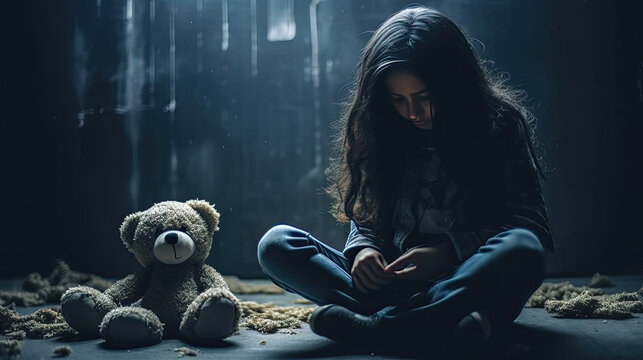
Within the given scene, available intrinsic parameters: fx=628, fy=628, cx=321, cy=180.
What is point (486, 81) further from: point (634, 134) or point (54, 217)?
point (54, 217)

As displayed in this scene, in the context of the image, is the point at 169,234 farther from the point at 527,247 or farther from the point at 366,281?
the point at 527,247

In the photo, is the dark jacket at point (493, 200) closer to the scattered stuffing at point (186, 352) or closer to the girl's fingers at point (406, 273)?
the girl's fingers at point (406, 273)

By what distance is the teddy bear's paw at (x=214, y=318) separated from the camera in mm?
1294

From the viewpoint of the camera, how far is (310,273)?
1317 mm

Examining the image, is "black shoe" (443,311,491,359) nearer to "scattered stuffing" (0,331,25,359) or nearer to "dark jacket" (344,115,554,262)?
"dark jacket" (344,115,554,262)

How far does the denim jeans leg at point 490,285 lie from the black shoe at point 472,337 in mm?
32

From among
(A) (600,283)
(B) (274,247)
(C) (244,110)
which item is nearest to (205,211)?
(B) (274,247)

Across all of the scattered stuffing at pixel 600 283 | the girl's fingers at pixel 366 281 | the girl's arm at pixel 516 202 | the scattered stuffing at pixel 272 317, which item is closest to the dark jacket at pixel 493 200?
the girl's arm at pixel 516 202

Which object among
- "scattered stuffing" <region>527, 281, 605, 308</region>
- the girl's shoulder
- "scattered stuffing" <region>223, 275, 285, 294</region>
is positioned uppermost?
the girl's shoulder

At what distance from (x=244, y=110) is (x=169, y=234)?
111 cm

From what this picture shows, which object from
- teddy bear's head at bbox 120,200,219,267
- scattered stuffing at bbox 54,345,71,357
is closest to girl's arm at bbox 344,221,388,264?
teddy bear's head at bbox 120,200,219,267

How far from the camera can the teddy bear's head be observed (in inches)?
55.3

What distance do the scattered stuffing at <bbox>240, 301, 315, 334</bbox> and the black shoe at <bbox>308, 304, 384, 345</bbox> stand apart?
9.3 inches

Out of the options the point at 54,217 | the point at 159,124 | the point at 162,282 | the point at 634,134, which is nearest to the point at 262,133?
the point at 159,124
